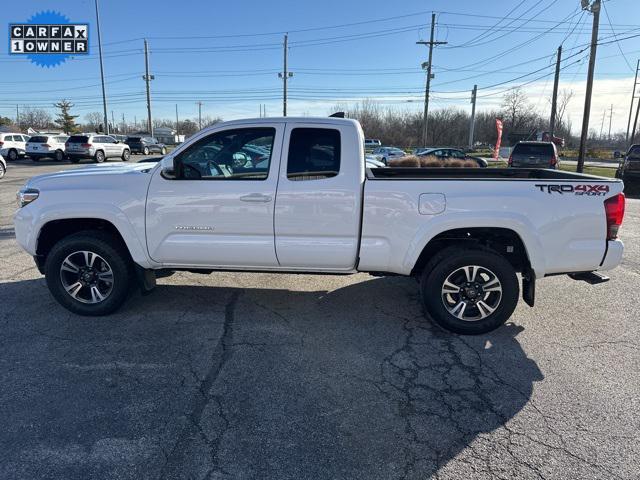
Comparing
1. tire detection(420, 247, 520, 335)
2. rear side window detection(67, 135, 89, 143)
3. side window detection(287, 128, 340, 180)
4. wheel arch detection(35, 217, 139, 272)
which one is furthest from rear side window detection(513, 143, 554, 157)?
rear side window detection(67, 135, 89, 143)

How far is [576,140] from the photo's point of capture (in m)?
98.7

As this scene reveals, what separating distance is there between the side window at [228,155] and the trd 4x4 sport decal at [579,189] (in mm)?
2531

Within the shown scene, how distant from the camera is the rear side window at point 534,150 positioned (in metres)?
17.5

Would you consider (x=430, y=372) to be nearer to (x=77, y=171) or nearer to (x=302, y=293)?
(x=302, y=293)

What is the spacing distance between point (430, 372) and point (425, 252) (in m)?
1.26

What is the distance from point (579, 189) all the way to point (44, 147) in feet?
103

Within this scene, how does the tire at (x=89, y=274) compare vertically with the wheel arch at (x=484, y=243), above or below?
below

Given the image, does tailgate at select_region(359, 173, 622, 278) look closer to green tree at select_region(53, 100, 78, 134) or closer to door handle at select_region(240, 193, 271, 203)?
door handle at select_region(240, 193, 271, 203)

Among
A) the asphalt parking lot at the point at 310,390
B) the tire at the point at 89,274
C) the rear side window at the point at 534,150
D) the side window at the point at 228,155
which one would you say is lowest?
the asphalt parking lot at the point at 310,390

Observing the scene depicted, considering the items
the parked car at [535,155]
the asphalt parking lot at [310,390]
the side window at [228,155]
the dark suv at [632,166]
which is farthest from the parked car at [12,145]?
the dark suv at [632,166]

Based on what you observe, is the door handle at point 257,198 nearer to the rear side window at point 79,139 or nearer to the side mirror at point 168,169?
the side mirror at point 168,169

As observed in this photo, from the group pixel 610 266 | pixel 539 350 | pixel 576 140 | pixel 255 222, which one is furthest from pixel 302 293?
pixel 576 140

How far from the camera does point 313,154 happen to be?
4160 millimetres

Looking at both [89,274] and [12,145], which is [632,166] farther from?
[12,145]
